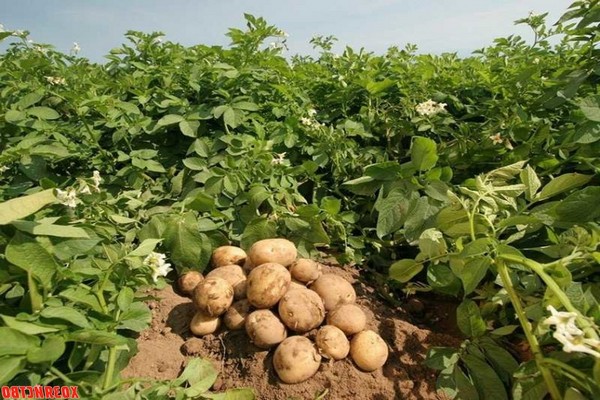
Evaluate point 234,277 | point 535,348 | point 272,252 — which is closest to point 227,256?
point 234,277

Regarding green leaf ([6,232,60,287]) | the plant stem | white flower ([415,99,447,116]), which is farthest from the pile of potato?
white flower ([415,99,447,116])

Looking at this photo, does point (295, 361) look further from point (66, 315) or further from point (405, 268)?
point (66, 315)

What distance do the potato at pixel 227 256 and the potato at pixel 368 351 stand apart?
69cm

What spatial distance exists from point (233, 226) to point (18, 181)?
4.28ft

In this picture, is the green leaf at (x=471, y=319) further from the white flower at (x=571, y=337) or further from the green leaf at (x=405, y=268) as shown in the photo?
the white flower at (x=571, y=337)

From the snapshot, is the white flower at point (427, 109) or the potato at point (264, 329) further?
the white flower at point (427, 109)

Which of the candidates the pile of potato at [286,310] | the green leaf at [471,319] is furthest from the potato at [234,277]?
the green leaf at [471,319]

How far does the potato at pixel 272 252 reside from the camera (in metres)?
1.96

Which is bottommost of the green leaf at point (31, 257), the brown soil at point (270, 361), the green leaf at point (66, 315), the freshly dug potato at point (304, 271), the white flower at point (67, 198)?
the brown soil at point (270, 361)

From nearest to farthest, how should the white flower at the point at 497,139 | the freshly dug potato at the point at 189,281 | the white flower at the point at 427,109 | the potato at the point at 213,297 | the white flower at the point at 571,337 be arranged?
the white flower at the point at 571,337 < the potato at the point at 213,297 < the freshly dug potato at the point at 189,281 < the white flower at the point at 497,139 < the white flower at the point at 427,109

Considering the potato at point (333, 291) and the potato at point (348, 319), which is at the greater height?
the potato at point (333, 291)

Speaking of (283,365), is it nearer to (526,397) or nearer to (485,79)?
(526,397)

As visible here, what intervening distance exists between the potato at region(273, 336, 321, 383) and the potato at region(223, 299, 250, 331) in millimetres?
245

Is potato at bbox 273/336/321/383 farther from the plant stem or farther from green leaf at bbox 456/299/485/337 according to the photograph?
the plant stem
